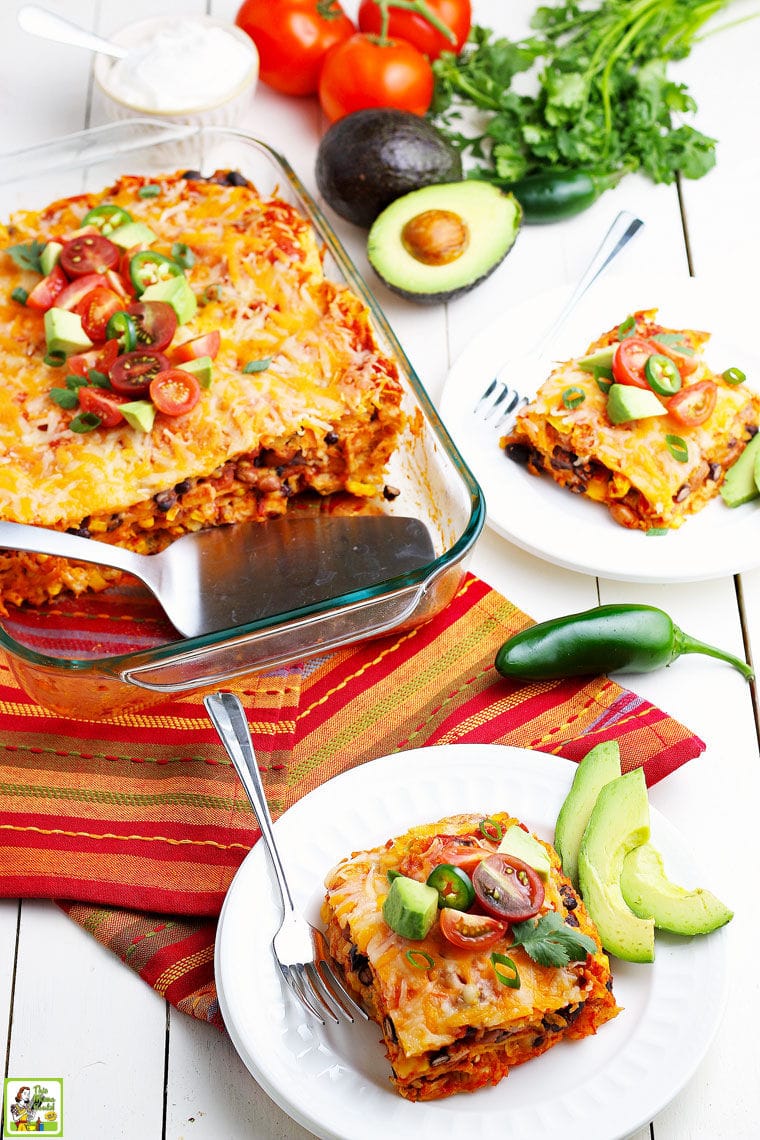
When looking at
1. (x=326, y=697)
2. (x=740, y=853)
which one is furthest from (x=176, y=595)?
(x=740, y=853)

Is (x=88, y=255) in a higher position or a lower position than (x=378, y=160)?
lower

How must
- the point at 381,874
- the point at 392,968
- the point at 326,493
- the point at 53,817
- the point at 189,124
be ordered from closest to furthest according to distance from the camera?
the point at 392,968
the point at 381,874
the point at 53,817
the point at 326,493
the point at 189,124

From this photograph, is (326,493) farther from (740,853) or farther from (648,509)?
(740,853)

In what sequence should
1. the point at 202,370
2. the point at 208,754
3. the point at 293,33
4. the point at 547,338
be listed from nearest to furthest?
the point at 208,754, the point at 202,370, the point at 547,338, the point at 293,33

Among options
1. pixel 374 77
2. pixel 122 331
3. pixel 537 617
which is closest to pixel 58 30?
pixel 374 77

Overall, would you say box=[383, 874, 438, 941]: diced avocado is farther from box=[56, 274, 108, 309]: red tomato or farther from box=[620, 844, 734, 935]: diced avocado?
box=[56, 274, 108, 309]: red tomato

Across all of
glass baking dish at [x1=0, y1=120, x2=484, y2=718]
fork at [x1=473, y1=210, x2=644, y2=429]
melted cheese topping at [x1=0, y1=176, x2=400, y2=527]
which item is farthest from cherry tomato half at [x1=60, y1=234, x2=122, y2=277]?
fork at [x1=473, y1=210, x2=644, y2=429]

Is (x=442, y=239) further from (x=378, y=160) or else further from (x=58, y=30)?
(x=58, y=30)
